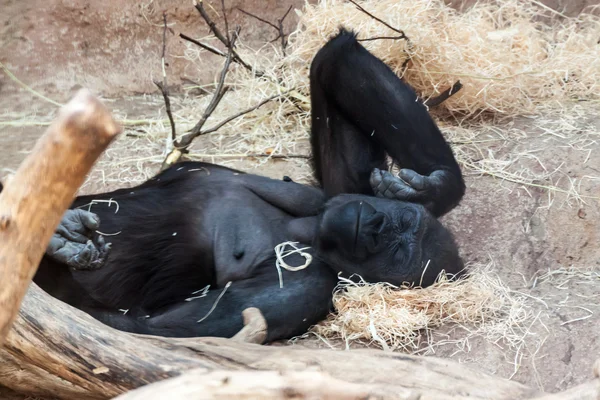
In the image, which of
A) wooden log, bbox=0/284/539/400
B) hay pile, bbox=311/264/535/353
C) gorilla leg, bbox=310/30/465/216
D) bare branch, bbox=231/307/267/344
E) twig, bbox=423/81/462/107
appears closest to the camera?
wooden log, bbox=0/284/539/400

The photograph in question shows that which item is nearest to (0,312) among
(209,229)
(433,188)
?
(209,229)

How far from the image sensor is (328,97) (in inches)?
114

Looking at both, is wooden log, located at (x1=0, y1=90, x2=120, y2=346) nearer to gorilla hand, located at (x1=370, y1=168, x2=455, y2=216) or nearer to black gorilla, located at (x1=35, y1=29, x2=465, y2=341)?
black gorilla, located at (x1=35, y1=29, x2=465, y2=341)

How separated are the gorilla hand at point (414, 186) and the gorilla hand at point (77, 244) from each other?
3.46ft

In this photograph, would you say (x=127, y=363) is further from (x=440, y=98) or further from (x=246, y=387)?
(x=440, y=98)

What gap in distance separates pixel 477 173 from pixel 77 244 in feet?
6.83

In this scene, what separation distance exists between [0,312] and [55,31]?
4.03m

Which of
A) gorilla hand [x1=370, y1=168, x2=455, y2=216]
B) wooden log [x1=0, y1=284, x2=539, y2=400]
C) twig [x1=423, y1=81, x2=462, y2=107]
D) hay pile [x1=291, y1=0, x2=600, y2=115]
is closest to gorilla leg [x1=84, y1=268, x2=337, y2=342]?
gorilla hand [x1=370, y1=168, x2=455, y2=216]

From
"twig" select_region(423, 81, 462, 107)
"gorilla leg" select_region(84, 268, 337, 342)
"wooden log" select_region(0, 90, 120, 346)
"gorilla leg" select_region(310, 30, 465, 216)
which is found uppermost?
"twig" select_region(423, 81, 462, 107)

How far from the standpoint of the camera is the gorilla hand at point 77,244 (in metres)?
2.24

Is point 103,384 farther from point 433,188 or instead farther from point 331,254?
point 433,188

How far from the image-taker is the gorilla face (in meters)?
2.58

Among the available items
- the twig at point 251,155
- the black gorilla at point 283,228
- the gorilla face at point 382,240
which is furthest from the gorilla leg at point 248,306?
the twig at point 251,155

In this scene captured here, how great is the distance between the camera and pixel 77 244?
229 cm
